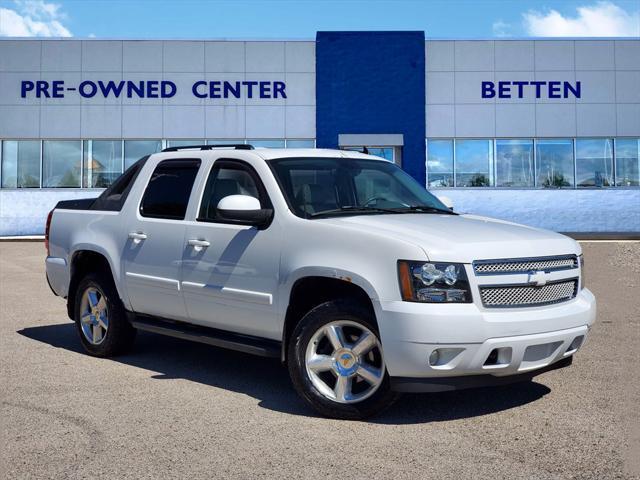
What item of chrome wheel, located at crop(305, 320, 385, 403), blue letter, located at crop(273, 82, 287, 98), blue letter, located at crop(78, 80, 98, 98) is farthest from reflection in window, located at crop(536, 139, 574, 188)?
chrome wheel, located at crop(305, 320, 385, 403)

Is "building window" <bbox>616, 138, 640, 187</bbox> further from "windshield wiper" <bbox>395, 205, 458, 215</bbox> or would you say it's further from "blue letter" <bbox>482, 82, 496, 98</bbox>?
"windshield wiper" <bbox>395, 205, 458, 215</bbox>

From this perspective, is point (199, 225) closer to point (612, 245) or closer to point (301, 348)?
point (301, 348)

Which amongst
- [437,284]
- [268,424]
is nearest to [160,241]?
[268,424]

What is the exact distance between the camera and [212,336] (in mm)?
5859

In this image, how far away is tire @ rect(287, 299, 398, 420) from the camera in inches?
189

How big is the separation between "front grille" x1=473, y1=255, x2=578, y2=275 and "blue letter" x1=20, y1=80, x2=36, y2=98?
2360 cm

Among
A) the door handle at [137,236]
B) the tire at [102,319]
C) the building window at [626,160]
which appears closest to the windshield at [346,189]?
the door handle at [137,236]

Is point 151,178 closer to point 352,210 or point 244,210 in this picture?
point 244,210

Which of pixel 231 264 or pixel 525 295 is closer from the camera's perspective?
pixel 525 295

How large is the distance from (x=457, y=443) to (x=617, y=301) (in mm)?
6866

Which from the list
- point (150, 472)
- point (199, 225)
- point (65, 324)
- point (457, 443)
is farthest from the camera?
point (65, 324)

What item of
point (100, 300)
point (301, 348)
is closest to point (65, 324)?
point (100, 300)

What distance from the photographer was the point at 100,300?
7.01 m

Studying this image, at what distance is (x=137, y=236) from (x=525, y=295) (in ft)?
11.1
